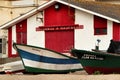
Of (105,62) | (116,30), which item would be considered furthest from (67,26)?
(105,62)

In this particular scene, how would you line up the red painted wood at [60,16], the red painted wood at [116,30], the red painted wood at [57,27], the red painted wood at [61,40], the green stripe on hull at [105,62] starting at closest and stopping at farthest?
the green stripe on hull at [105,62] < the red painted wood at [116,30] < the red painted wood at [57,27] < the red painted wood at [61,40] < the red painted wood at [60,16]

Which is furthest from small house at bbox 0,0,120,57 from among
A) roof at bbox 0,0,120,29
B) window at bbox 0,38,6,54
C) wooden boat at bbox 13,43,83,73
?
wooden boat at bbox 13,43,83,73

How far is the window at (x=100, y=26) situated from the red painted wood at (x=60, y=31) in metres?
1.86

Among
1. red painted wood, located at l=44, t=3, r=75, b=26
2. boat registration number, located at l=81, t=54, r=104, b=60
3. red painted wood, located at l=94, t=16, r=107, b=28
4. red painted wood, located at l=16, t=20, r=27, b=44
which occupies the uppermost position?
red painted wood, located at l=44, t=3, r=75, b=26

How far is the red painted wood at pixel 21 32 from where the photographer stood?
120 ft

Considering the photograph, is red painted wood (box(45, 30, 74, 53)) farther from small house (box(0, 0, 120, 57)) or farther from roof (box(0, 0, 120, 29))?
roof (box(0, 0, 120, 29))

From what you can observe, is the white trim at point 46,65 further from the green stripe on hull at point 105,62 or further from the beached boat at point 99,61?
the green stripe on hull at point 105,62

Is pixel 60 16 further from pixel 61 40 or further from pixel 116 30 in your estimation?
pixel 116 30

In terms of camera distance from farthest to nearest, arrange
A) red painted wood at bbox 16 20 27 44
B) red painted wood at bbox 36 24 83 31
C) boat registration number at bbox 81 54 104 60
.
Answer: red painted wood at bbox 16 20 27 44 → red painted wood at bbox 36 24 83 31 → boat registration number at bbox 81 54 104 60

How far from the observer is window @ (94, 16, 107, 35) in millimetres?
32250

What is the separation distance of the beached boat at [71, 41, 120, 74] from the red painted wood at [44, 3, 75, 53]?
9.64m

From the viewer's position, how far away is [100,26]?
106 ft

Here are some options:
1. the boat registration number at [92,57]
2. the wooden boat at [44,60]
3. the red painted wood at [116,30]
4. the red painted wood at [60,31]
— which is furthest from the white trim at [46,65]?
the red painted wood at [60,31]

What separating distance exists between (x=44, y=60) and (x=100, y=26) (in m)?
7.28
